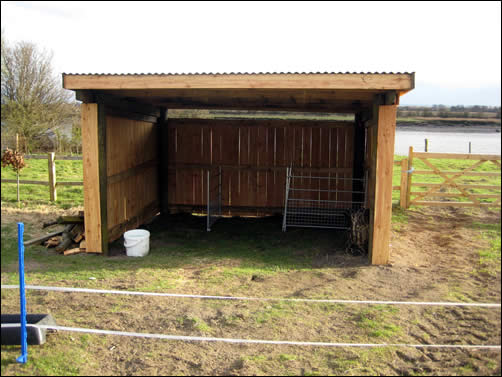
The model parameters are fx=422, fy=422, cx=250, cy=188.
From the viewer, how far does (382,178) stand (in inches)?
226

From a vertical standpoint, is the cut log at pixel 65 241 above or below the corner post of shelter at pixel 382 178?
below

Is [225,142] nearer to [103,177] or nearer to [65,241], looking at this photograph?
[103,177]

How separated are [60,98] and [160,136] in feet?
27.7

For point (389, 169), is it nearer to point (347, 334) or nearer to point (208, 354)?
point (347, 334)

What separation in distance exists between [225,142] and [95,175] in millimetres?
3897

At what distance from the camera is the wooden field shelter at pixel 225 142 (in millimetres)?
5578

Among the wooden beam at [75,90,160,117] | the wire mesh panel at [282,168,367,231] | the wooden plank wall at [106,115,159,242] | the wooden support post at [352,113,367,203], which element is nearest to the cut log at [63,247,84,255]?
the wooden plank wall at [106,115,159,242]

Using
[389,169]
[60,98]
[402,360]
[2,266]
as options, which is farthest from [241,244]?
[60,98]

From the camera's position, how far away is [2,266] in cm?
280

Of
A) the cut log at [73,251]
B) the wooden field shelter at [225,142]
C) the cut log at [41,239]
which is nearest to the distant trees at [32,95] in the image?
the wooden field shelter at [225,142]

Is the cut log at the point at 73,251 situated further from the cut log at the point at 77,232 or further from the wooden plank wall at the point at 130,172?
the wooden plank wall at the point at 130,172

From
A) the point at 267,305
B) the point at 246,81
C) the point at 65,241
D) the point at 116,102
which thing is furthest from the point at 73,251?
the point at 246,81

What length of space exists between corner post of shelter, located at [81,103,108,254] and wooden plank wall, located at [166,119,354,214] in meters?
3.50

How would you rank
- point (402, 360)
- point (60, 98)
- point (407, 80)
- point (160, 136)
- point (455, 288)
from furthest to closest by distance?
point (60, 98) < point (160, 136) < point (407, 80) < point (455, 288) < point (402, 360)
